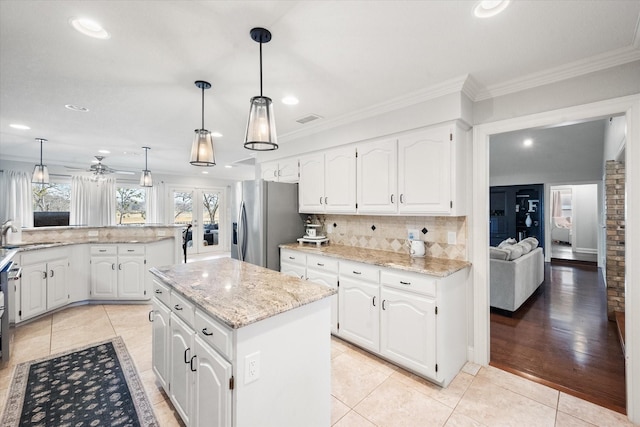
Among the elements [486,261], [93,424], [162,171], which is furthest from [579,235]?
[162,171]

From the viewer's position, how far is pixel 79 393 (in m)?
2.15

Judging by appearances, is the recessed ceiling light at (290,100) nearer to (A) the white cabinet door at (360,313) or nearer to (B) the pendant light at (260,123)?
(B) the pendant light at (260,123)

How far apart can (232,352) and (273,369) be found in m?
0.25

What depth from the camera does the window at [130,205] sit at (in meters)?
7.57

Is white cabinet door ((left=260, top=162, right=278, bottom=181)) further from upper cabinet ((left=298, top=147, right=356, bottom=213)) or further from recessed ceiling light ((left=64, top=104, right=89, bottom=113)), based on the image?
recessed ceiling light ((left=64, top=104, right=89, bottom=113))

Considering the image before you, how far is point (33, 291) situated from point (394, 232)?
4.39 m

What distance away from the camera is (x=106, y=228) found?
441 centimetres

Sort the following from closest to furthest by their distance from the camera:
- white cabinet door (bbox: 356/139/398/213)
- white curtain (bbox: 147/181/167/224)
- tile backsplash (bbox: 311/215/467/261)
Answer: tile backsplash (bbox: 311/215/467/261) < white cabinet door (bbox: 356/139/398/213) < white curtain (bbox: 147/181/167/224)

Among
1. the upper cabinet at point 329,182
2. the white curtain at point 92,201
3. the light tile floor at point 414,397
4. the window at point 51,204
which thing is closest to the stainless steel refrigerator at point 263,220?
the upper cabinet at point 329,182

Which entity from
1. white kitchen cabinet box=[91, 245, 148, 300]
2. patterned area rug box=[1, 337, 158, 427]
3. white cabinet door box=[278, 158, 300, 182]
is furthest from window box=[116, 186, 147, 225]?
patterned area rug box=[1, 337, 158, 427]

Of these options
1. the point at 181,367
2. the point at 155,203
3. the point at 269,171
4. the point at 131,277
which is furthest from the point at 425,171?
the point at 155,203

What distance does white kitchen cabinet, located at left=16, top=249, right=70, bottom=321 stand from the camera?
3341 millimetres

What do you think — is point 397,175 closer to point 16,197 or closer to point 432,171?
point 432,171

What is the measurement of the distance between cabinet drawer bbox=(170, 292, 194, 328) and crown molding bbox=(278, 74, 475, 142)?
2421mm
